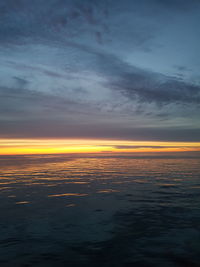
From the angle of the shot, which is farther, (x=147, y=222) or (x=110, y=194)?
(x=110, y=194)

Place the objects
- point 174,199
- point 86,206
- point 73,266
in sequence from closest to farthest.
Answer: point 73,266 → point 86,206 → point 174,199

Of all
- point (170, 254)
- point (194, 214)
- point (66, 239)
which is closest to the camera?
point (170, 254)

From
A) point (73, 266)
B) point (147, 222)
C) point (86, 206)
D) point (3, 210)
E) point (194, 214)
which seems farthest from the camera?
point (86, 206)

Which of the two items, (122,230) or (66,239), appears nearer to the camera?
(66,239)

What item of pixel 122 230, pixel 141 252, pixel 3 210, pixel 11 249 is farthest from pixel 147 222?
pixel 3 210

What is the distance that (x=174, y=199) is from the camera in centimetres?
1578

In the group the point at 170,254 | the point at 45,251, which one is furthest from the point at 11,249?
the point at 170,254

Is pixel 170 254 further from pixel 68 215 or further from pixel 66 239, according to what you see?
pixel 68 215

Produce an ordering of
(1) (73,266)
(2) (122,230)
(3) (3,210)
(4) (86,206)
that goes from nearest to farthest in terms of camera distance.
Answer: (1) (73,266), (2) (122,230), (3) (3,210), (4) (86,206)

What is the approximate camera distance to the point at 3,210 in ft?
43.1

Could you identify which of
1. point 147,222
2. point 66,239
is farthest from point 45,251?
point 147,222

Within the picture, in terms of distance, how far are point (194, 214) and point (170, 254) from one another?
5.26 metres

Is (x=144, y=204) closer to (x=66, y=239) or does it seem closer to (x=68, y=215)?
(x=68, y=215)

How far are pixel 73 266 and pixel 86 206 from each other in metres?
7.31
